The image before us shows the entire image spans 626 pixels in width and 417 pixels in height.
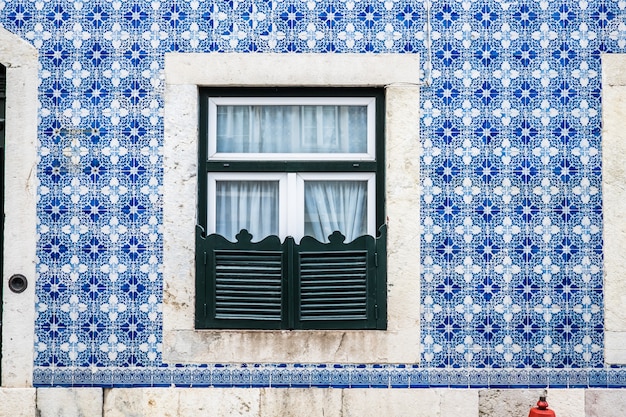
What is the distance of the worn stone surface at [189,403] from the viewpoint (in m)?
4.98

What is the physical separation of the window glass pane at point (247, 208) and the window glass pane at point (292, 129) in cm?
21

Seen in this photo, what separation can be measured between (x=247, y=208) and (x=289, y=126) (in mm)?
538

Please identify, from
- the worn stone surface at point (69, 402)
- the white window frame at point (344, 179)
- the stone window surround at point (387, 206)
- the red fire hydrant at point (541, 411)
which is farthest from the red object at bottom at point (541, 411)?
the worn stone surface at point (69, 402)

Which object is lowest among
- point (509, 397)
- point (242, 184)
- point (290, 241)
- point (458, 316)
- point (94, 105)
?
point (509, 397)

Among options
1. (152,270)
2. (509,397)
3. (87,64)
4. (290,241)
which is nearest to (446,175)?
(290,241)

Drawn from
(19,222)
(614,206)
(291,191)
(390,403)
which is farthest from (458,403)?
(19,222)

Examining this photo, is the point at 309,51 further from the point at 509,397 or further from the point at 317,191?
the point at 509,397

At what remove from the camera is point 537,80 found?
16.6ft

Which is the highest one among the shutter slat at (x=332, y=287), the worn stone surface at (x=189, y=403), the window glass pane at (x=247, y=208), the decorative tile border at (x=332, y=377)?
the window glass pane at (x=247, y=208)

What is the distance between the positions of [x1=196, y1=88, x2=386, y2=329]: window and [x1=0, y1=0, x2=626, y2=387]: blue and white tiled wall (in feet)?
0.86

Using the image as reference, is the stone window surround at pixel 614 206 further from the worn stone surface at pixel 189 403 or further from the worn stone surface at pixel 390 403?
the worn stone surface at pixel 189 403

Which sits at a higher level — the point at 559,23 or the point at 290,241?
the point at 559,23

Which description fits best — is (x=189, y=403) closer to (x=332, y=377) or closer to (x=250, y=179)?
(x=332, y=377)

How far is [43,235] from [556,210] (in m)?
2.89
